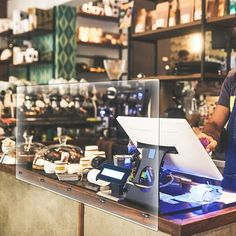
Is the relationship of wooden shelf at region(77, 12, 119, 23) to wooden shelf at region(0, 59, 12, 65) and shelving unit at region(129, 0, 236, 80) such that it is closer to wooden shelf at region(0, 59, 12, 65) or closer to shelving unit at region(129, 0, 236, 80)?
wooden shelf at region(0, 59, 12, 65)

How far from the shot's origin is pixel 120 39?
6602mm

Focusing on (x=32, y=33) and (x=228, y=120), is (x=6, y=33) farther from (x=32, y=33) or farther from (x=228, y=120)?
(x=228, y=120)

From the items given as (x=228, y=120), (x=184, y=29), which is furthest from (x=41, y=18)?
(x=228, y=120)

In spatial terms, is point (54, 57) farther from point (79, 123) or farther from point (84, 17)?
point (79, 123)

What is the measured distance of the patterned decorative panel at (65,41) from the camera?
579 cm

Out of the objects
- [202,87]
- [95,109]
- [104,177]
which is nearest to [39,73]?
[95,109]

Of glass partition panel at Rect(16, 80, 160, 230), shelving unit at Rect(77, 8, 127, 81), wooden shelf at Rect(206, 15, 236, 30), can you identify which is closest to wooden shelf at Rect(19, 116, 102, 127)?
glass partition panel at Rect(16, 80, 160, 230)

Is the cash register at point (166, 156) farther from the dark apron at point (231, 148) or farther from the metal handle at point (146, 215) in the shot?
the dark apron at point (231, 148)

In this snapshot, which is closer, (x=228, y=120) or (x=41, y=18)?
(x=228, y=120)

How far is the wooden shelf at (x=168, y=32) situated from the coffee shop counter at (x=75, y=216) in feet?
6.68

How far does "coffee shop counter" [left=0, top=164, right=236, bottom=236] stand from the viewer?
1.32 meters

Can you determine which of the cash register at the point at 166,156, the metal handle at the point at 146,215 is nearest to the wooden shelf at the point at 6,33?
the cash register at the point at 166,156

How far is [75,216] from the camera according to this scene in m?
1.74

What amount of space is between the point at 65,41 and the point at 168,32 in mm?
2484
